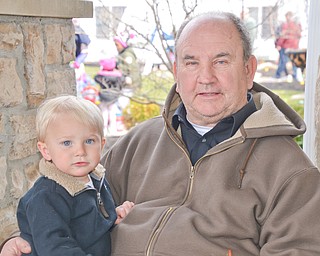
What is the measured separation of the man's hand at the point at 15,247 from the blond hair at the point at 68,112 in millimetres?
352

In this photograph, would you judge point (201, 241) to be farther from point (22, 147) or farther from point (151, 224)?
point (22, 147)

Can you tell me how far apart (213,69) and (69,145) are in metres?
0.60

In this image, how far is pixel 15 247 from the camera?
82.7 inches

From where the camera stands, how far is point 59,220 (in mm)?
1901

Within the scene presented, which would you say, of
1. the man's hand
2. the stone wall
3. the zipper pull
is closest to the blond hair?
the zipper pull

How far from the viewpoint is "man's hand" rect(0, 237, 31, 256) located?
2.05 metres

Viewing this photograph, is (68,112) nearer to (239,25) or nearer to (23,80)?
(239,25)

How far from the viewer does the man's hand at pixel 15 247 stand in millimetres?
2054

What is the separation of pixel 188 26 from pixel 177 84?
0.22 meters

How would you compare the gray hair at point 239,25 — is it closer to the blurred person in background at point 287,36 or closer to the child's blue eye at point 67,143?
the child's blue eye at point 67,143

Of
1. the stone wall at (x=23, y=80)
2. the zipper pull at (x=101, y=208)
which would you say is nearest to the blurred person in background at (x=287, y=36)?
the stone wall at (x=23, y=80)

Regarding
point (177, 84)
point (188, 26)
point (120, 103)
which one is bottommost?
point (120, 103)

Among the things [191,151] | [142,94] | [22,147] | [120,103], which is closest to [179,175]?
Answer: [191,151]

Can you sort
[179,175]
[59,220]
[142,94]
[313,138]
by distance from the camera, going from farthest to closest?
[142,94]
[313,138]
[179,175]
[59,220]
